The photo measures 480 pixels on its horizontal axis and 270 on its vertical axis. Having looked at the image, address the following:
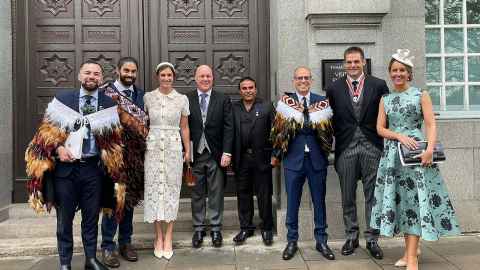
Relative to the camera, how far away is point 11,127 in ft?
22.9

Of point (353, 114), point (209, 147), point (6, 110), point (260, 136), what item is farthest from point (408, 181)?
point (6, 110)

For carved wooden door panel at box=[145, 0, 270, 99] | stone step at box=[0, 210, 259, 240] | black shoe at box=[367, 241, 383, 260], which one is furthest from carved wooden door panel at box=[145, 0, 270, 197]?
black shoe at box=[367, 241, 383, 260]

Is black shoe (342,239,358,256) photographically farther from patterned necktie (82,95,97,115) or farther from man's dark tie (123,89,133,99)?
patterned necktie (82,95,97,115)

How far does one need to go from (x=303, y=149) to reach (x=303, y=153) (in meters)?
0.05

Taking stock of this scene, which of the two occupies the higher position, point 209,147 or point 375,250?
point 209,147

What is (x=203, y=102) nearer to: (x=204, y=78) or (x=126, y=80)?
(x=204, y=78)

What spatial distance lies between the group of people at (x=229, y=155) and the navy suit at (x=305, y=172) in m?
0.01

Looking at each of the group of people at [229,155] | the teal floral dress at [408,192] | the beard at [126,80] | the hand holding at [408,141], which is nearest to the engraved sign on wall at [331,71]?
the group of people at [229,155]

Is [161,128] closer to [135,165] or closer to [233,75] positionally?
[135,165]

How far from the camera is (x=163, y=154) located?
5449mm

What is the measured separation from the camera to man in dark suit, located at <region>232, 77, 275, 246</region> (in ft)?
19.2

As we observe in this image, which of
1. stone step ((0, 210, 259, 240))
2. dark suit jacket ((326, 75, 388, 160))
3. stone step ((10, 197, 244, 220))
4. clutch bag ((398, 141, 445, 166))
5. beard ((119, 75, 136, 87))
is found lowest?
stone step ((0, 210, 259, 240))

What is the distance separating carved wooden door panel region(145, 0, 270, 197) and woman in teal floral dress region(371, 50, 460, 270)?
8.74 feet

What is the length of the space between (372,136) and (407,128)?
1.82 feet
